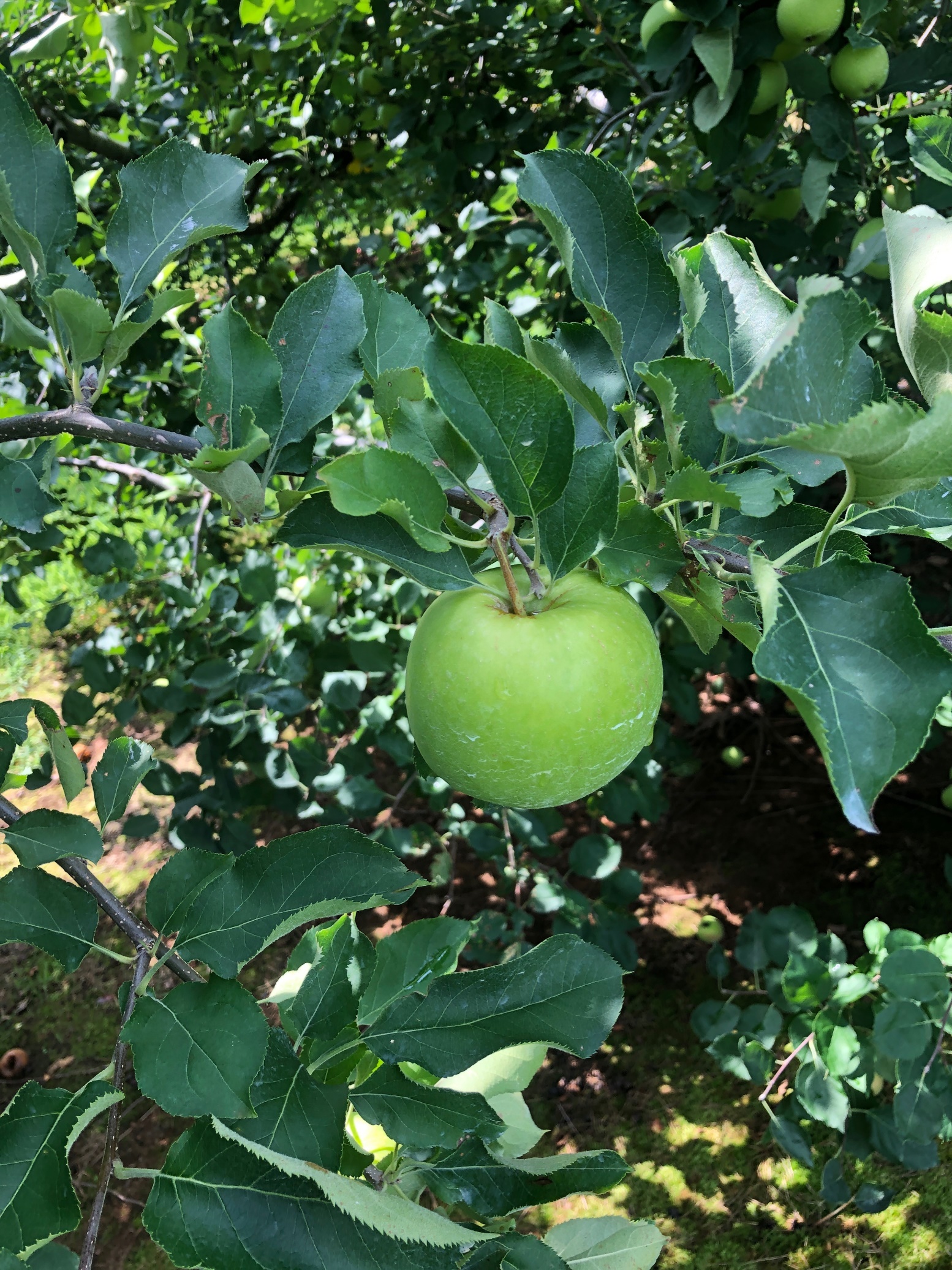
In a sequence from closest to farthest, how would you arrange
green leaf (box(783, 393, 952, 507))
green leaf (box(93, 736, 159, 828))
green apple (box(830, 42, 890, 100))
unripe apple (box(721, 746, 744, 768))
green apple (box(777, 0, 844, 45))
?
green leaf (box(783, 393, 952, 507)) < green leaf (box(93, 736, 159, 828)) < green apple (box(777, 0, 844, 45)) < green apple (box(830, 42, 890, 100)) < unripe apple (box(721, 746, 744, 768))

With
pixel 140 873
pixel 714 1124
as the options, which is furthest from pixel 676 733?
pixel 140 873

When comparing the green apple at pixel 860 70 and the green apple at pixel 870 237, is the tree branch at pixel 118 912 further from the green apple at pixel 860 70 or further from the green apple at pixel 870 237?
the green apple at pixel 860 70

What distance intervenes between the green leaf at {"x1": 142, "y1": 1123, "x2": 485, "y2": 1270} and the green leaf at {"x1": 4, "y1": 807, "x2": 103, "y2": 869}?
9.6 inches

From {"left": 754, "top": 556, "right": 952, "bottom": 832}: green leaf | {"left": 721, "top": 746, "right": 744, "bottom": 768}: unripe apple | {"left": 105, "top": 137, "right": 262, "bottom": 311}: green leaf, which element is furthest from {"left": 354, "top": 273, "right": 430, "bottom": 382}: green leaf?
{"left": 721, "top": 746, "right": 744, "bottom": 768}: unripe apple

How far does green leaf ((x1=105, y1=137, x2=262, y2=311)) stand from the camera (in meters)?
0.71

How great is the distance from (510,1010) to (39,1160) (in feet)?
1.13

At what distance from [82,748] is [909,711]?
3593 millimetres

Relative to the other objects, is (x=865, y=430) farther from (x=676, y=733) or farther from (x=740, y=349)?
(x=676, y=733)

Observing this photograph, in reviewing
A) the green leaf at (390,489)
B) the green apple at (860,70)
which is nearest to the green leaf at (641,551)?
the green leaf at (390,489)

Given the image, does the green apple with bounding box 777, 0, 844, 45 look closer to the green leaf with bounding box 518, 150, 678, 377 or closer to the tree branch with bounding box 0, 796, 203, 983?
the green leaf with bounding box 518, 150, 678, 377

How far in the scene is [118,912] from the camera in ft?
2.50

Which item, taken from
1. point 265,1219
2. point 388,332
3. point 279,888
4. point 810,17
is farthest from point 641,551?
point 810,17

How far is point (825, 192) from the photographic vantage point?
1.31 metres

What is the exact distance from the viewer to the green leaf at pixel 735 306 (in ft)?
2.04
